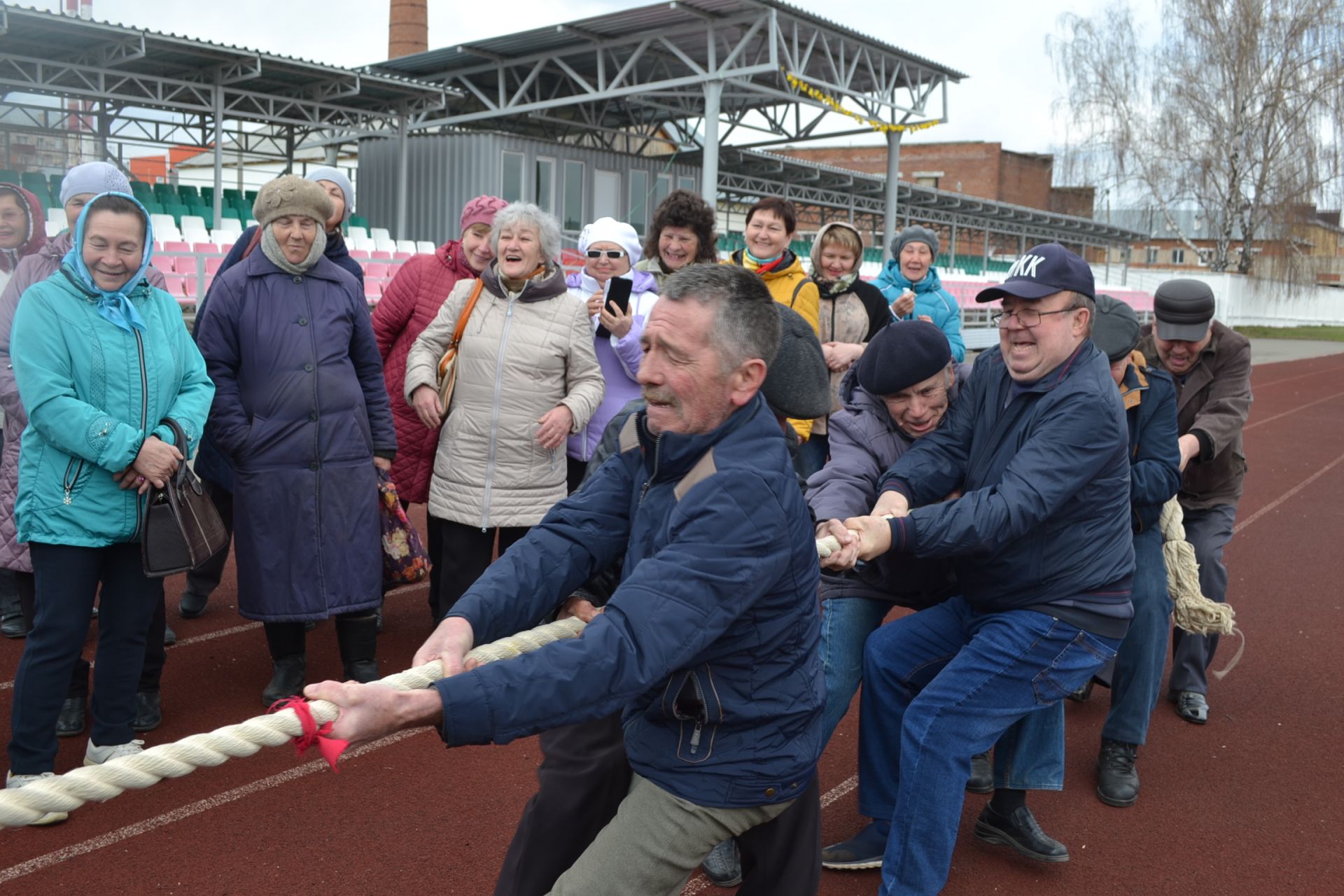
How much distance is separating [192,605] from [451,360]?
7.19 ft

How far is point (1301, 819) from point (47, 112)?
33.0m

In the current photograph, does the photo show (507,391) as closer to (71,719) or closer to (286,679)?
(286,679)

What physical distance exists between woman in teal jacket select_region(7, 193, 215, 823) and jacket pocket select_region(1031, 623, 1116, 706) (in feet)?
9.66

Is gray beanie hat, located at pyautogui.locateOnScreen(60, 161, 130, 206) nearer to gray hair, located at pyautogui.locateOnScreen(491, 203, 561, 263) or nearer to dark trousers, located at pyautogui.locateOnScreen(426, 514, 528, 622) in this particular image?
gray hair, located at pyautogui.locateOnScreen(491, 203, 561, 263)

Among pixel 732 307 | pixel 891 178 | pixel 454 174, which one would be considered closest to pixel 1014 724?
pixel 732 307

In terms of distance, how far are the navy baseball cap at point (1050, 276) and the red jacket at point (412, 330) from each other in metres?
2.98

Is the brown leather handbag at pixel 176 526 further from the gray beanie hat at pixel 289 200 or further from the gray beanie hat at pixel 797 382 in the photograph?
the gray beanie hat at pixel 797 382

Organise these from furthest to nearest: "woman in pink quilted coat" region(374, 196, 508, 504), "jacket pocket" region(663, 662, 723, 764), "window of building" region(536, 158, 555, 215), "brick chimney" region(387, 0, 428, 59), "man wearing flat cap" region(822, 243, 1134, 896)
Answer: "brick chimney" region(387, 0, 428, 59), "window of building" region(536, 158, 555, 215), "woman in pink quilted coat" region(374, 196, 508, 504), "man wearing flat cap" region(822, 243, 1134, 896), "jacket pocket" region(663, 662, 723, 764)

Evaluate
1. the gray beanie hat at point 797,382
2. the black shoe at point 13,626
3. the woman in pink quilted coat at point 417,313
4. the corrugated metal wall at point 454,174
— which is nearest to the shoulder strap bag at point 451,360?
the woman in pink quilted coat at point 417,313

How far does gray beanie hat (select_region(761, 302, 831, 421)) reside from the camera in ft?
9.46

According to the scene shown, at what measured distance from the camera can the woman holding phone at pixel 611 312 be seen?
5.10m

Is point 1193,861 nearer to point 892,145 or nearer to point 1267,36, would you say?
point 892,145

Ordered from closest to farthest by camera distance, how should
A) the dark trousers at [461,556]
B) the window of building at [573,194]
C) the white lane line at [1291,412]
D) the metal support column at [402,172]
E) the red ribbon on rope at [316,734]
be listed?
the red ribbon on rope at [316,734] → the dark trousers at [461,556] → the white lane line at [1291,412] → the metal support column at [402,172] → the window of building at [573,194]

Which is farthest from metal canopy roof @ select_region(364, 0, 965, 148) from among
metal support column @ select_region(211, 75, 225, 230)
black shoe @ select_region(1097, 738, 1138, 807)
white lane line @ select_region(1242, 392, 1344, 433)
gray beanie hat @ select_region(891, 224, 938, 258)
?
black shoe @ select_region(1097, 738, 1138, 807)
